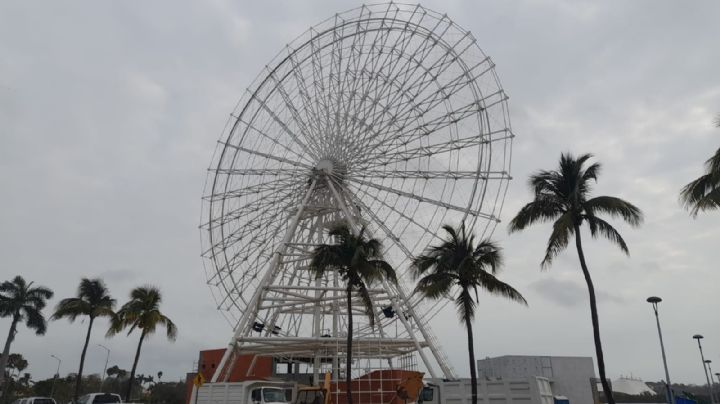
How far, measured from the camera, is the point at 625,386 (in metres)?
82.5

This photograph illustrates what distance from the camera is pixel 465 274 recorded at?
78.3ft

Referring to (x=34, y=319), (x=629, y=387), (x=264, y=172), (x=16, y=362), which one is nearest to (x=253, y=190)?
(x=264, y=172)

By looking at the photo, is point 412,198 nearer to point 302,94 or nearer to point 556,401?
point 302,94

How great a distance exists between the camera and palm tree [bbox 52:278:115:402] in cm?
4147

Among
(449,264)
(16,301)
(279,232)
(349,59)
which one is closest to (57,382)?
(16,301)

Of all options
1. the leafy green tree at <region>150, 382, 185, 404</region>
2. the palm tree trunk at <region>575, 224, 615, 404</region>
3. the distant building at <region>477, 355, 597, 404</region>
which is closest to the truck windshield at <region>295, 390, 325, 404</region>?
the palm tree trunk at <region>575, 224, 615, 404</region>

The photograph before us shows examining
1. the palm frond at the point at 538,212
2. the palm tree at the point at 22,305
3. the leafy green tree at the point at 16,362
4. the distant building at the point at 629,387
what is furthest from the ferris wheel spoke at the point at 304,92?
the leafy green tree at the point at 16,362

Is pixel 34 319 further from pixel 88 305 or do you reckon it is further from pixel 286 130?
pixel 286 130

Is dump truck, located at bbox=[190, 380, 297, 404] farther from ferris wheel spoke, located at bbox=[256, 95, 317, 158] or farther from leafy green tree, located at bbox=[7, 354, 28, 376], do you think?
leafy green tree, located at bbox=[7, 354, 28, 376]

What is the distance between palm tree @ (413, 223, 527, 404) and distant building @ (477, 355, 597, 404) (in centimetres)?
1107

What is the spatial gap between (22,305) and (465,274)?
57.8 meters

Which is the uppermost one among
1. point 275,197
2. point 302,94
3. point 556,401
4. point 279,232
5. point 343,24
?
point 343,24

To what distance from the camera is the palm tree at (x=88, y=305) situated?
41.5 metres

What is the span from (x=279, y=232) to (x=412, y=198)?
32.2 feet
